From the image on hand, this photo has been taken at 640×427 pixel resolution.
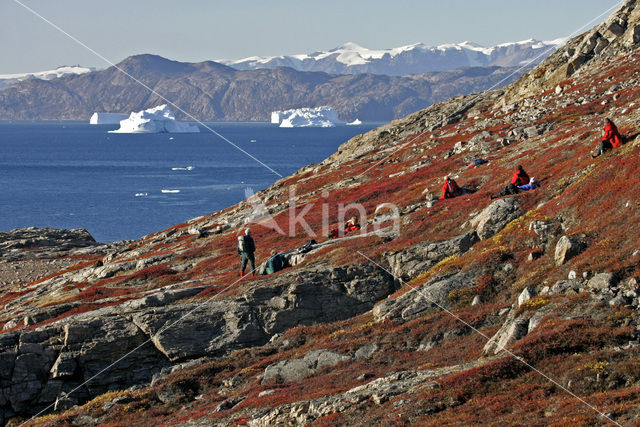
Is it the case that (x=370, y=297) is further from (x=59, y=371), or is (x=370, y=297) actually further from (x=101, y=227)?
(x=101, y=227)

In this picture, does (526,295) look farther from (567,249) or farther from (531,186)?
(531,186)

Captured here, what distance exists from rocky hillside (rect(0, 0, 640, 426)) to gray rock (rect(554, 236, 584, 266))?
0.06 meters

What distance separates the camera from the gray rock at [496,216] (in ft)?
96.3

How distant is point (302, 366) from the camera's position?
2338 cm

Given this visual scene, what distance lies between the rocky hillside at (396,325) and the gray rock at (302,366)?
66 mm

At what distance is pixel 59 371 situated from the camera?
26.4 metres

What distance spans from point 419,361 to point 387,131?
72825 millimetres

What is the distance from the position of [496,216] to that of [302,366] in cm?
1237

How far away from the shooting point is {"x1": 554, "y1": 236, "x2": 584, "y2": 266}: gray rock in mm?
22375

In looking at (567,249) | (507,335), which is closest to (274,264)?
(567,249)

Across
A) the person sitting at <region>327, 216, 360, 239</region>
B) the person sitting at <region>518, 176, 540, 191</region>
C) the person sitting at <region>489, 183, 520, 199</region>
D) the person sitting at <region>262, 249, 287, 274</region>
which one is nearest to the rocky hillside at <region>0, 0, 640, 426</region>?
the person sitting at <region>518, 176, 540, 191</region>

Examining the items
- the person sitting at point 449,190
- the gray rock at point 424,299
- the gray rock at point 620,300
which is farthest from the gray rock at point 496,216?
the gray rock at point 620,300

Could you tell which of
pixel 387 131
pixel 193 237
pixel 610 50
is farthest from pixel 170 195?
pixel 610 50

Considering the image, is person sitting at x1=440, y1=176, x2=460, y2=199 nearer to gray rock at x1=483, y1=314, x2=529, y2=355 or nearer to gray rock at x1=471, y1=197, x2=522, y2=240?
gray rock at x1=471, y1=197, x2=522, y2=240
